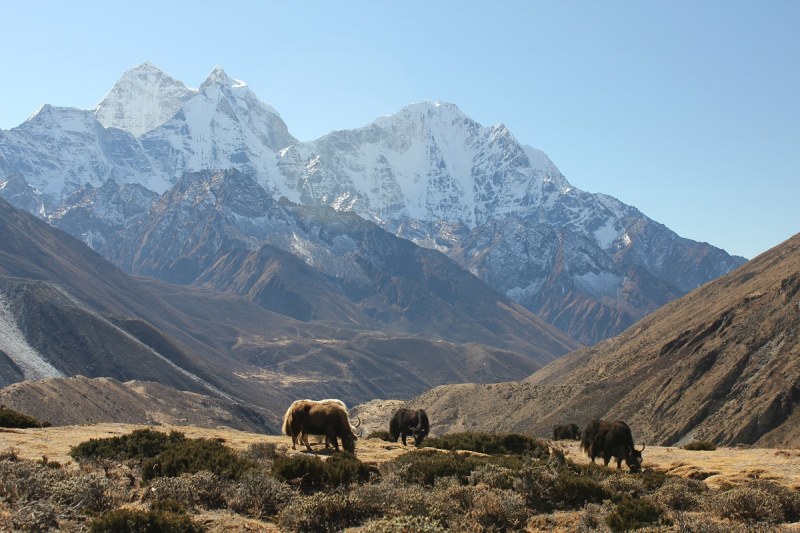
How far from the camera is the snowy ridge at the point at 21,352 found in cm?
16550

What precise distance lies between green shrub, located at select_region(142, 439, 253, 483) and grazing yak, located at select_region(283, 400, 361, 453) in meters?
4.14

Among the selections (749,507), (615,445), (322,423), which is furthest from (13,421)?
(749,507)

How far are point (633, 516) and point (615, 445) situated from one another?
30.7 ft

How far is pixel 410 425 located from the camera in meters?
31.0

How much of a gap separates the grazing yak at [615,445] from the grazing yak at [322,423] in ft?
26.7

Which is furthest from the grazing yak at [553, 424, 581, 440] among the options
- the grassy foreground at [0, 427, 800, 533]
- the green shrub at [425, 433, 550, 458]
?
the grassy foreground at [0, 427, 800, 533]

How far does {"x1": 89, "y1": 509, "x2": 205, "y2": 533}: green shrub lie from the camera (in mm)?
12422

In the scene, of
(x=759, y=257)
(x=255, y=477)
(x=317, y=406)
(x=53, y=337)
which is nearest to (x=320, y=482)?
(x=255, y=477)

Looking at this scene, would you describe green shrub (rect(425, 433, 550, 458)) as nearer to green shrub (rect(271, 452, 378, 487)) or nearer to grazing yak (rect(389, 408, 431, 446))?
grazing yak (rect(389, 408, 431, 446))

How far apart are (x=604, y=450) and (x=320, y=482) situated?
35.3 ft

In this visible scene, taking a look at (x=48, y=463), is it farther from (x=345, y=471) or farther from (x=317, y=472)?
(x=345, y=471)

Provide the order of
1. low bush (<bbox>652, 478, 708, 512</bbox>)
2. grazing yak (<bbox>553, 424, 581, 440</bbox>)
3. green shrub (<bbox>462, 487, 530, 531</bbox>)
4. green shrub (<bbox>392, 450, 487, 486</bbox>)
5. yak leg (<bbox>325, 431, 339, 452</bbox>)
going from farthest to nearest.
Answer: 1. grazing yak (<bbox>553, 424, 581, 440</bbox>)
2. yak leg (<bbox>325, 431, 339, 452</bbox>)
3. green shrub (<bbox>392, 450, 487, 486</bbox>)
4. low bush (<bbox>652, 478, 708, 512</bbox>)
5. green shrub (<bbox>462, 487, 530, 531</bbox>)

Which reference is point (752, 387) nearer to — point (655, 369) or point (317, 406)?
point (655, 369)

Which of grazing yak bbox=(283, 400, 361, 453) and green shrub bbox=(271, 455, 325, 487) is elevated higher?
grazing yak bbox=(283, 400, 361, 453)
